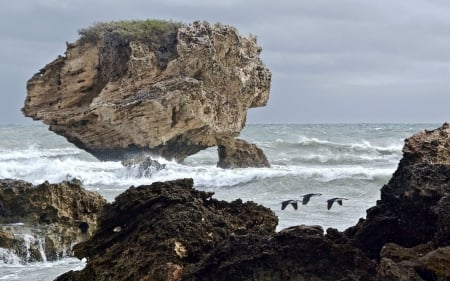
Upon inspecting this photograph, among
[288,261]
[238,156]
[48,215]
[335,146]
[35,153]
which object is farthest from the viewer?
[335,146]

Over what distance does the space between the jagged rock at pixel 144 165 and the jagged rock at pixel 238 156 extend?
3.29m

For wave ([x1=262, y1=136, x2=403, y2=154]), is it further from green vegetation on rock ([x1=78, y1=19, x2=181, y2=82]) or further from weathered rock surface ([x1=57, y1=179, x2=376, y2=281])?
weathered rock surface ([x1=57, y1=179, x2=376, y2=281])

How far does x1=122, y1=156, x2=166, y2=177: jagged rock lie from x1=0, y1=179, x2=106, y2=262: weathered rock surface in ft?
46.2

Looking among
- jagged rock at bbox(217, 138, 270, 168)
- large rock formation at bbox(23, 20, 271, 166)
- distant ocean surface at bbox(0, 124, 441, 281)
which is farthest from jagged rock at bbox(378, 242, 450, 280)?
jagged rock at bbox(217, 138, 270, 168)

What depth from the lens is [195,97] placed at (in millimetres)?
24766

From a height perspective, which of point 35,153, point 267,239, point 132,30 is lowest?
point 35,153

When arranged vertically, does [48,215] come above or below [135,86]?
below

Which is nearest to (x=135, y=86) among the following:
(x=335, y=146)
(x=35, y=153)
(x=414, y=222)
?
(x=414, y=222)

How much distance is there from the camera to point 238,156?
98.1 ft

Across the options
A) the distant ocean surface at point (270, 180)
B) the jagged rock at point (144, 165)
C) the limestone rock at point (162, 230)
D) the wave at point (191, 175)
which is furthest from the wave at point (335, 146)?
the limestone rock at point (162, 230)

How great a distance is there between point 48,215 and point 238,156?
17910 mm

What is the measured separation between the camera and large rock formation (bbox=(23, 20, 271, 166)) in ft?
79.7

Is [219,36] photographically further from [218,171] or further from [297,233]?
[297,233]

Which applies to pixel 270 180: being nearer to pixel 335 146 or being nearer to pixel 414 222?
pixel 414 222
